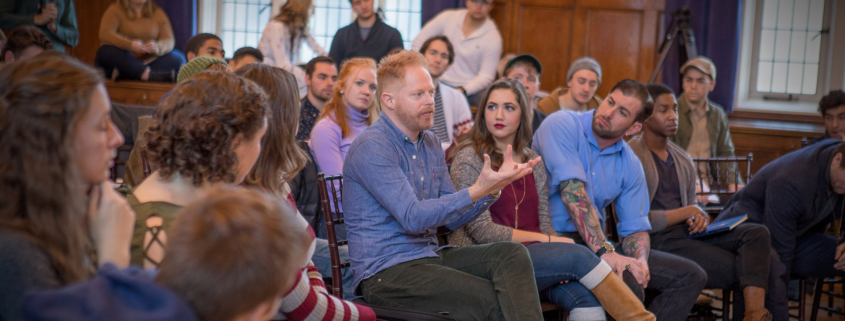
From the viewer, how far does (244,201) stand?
854mm

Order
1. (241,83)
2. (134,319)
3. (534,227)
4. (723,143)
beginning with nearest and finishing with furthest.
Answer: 1. (134,319)
2. (241,83)
3. (534,227)
4. (723,143)

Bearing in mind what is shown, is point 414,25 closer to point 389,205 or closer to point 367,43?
point 367,43

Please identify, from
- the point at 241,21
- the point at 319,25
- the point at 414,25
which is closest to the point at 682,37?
the point at 414,25

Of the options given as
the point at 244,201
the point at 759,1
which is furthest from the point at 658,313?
the point at 759,1

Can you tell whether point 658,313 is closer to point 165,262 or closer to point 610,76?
point 165,262

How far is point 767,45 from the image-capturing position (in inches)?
254

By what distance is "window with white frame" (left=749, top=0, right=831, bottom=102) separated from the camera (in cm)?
635

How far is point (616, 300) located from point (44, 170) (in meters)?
1.68

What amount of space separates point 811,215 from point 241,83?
2.74m

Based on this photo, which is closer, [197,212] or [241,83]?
[197,212]

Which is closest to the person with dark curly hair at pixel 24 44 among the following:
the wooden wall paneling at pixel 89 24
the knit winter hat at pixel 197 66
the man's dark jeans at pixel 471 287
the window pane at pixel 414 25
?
the knit winter hat at pixel 197 66

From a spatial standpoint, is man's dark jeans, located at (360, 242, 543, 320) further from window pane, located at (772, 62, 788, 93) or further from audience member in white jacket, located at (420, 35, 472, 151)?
window pane, located at (772, 62, 788, 93)

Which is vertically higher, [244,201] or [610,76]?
[610,76]

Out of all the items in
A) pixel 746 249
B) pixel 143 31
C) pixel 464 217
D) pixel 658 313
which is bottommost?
pixel 658 313
